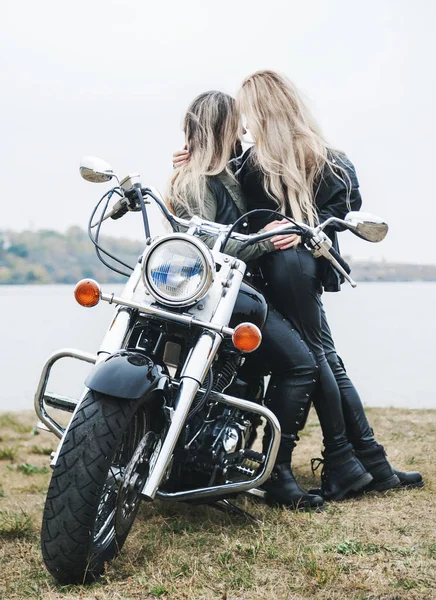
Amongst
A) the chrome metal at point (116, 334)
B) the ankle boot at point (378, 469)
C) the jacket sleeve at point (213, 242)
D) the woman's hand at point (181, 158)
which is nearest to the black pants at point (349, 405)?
the ankle boot at point (378, 469)

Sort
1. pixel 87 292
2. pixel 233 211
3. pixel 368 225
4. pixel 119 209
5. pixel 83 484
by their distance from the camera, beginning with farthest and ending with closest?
pixel 233 211, pixel 119 209, pixel 368 225, pixel 87 292, pixel 83 484

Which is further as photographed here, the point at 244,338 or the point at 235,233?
the point at 235,233

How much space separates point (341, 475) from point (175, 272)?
157 centimetres

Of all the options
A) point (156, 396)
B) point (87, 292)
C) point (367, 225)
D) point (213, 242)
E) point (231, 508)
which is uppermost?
point (367, 225)

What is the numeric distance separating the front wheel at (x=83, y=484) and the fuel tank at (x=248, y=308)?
0.62 meters

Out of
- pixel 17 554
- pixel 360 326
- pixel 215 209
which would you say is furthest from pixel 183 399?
pixel 360 326

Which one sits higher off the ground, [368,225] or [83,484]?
[368,225]

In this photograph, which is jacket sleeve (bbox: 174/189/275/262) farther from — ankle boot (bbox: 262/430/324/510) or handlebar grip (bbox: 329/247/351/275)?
ankle boot (bbox: 262/430/324/510)

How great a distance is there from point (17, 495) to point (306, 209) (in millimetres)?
2164

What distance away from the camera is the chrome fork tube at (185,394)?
2523 mm

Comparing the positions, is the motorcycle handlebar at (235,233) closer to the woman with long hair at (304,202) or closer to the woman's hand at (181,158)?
the woman with long hair at (304,202)

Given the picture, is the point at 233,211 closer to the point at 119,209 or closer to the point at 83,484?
the point at 119,209

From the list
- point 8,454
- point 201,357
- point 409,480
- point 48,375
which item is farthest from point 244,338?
point 8,454

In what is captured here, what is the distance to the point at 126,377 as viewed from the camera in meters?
2.48
